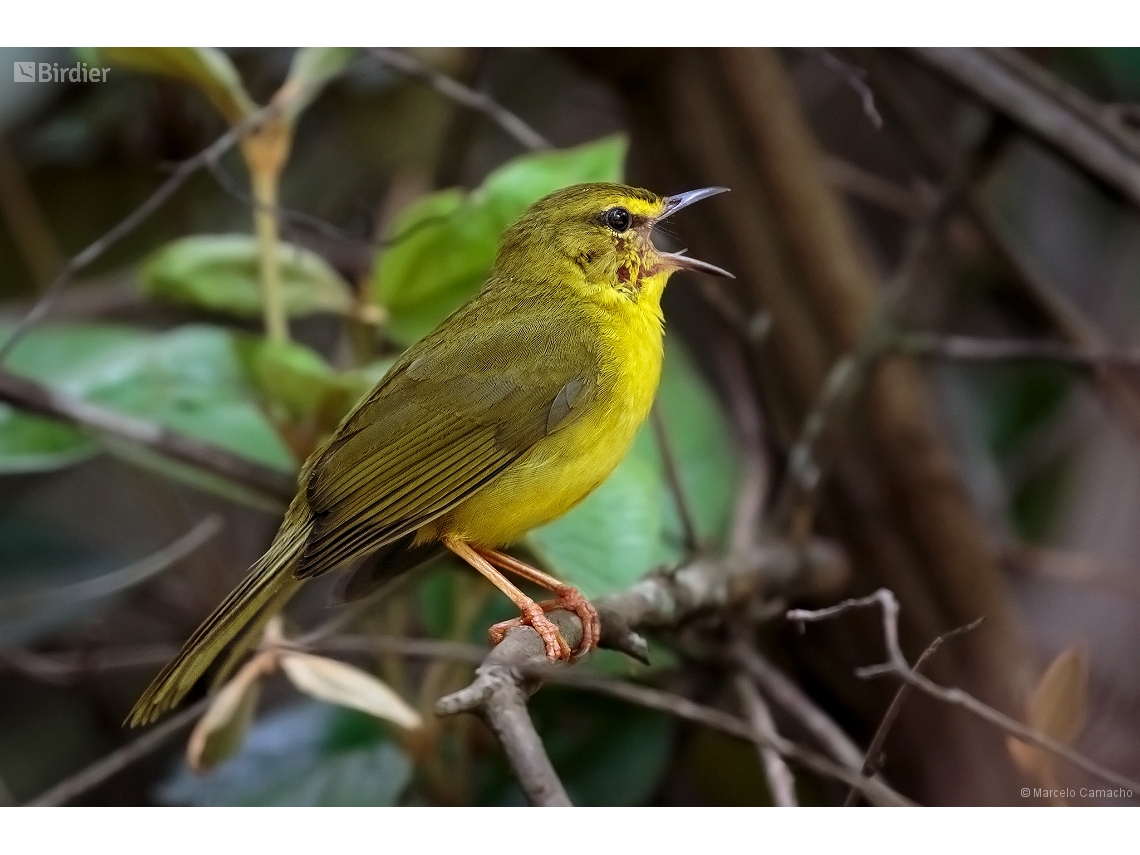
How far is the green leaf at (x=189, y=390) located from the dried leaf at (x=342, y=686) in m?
0.42

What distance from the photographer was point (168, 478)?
7.26 feet

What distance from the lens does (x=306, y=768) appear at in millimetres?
1986

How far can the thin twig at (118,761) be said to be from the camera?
5.81ft

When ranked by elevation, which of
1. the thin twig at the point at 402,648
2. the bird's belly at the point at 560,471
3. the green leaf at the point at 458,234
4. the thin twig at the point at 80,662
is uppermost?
the green leaf at the point at 458,234

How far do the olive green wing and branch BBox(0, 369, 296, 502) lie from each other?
14.2 inches

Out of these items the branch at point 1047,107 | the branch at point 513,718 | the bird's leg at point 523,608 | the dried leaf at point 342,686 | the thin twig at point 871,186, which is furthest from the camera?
the thin twig at point 871,186

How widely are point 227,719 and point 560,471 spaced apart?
1.93 ft

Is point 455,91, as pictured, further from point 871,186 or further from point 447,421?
point 871,186

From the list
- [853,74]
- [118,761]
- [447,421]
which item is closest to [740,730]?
[447,421]

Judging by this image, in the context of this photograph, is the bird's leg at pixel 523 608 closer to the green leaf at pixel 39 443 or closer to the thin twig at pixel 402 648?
the thin twig at pixel 402 648

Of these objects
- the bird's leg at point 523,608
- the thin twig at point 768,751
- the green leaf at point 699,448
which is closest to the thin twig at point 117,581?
the bird's leg at point 523,608
